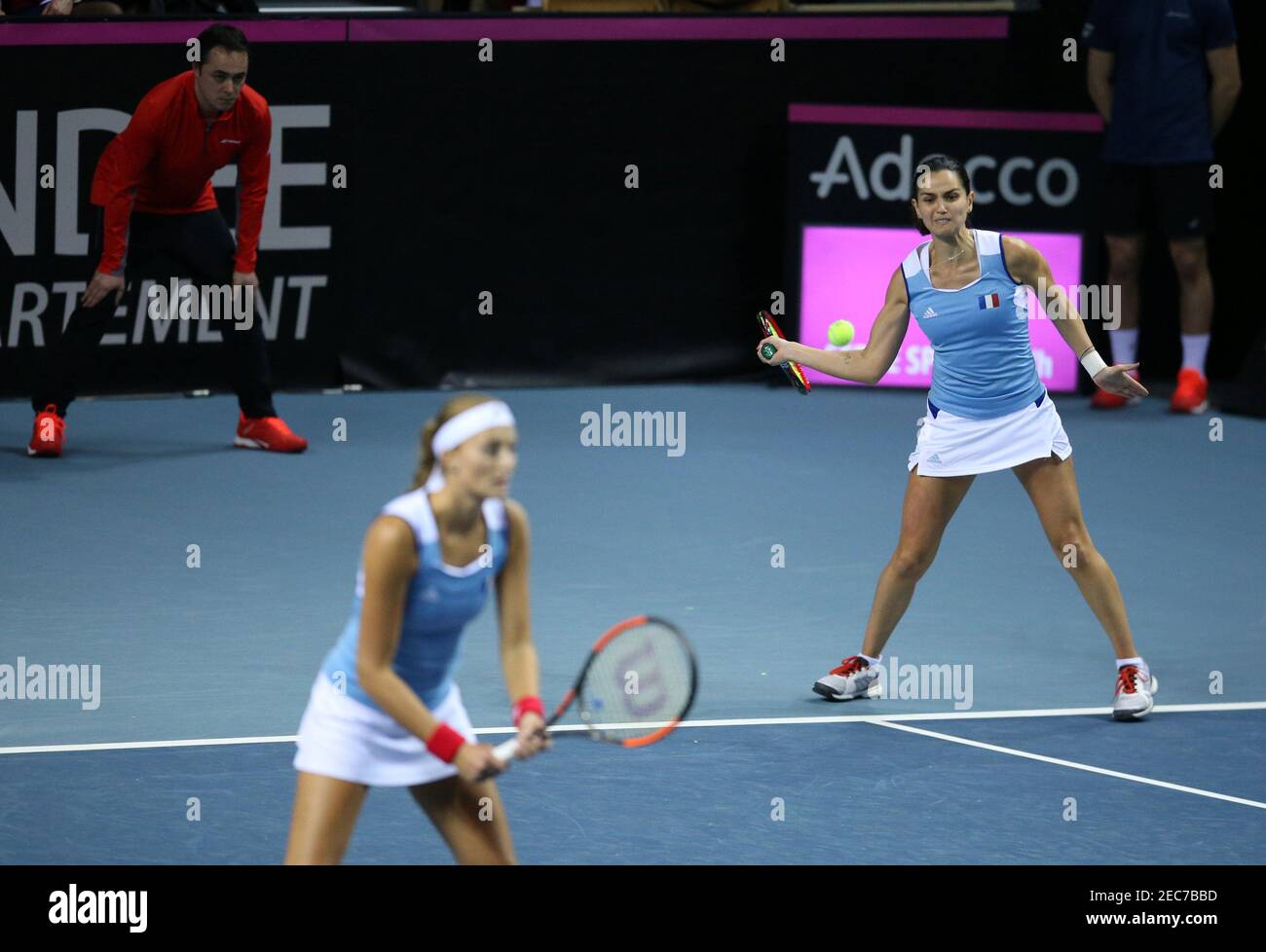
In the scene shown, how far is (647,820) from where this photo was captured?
6504 millimetres

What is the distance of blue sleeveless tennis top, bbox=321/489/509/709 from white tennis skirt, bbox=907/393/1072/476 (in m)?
2.87

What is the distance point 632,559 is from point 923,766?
8.93 ft

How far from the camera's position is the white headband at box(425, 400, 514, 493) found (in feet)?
15.4

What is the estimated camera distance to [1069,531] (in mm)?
7398

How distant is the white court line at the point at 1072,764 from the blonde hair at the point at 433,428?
2922mm

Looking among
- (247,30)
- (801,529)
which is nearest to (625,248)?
(247,30)

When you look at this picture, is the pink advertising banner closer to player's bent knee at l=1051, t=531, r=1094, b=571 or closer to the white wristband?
the white wristband

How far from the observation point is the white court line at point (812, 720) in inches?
281

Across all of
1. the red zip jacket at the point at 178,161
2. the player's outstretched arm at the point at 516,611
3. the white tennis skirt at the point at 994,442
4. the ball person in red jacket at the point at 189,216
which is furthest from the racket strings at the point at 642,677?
the red zip jacket at the point at 178,161

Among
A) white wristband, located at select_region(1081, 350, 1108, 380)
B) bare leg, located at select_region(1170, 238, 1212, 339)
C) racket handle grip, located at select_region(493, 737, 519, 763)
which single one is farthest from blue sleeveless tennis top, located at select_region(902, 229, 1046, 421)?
bare leg, located at select_region(1170, 238, 1212, 339)

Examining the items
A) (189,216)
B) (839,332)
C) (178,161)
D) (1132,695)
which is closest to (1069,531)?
(1132,695)

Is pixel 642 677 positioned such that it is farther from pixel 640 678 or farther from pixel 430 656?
pixel 430 656

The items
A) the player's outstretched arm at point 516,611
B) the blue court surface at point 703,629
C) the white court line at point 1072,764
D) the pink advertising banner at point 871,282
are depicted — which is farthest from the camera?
the pink advertising banner at point 871,282

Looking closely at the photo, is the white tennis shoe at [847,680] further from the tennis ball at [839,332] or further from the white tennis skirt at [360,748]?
the white tennis skirt at [360,748]
